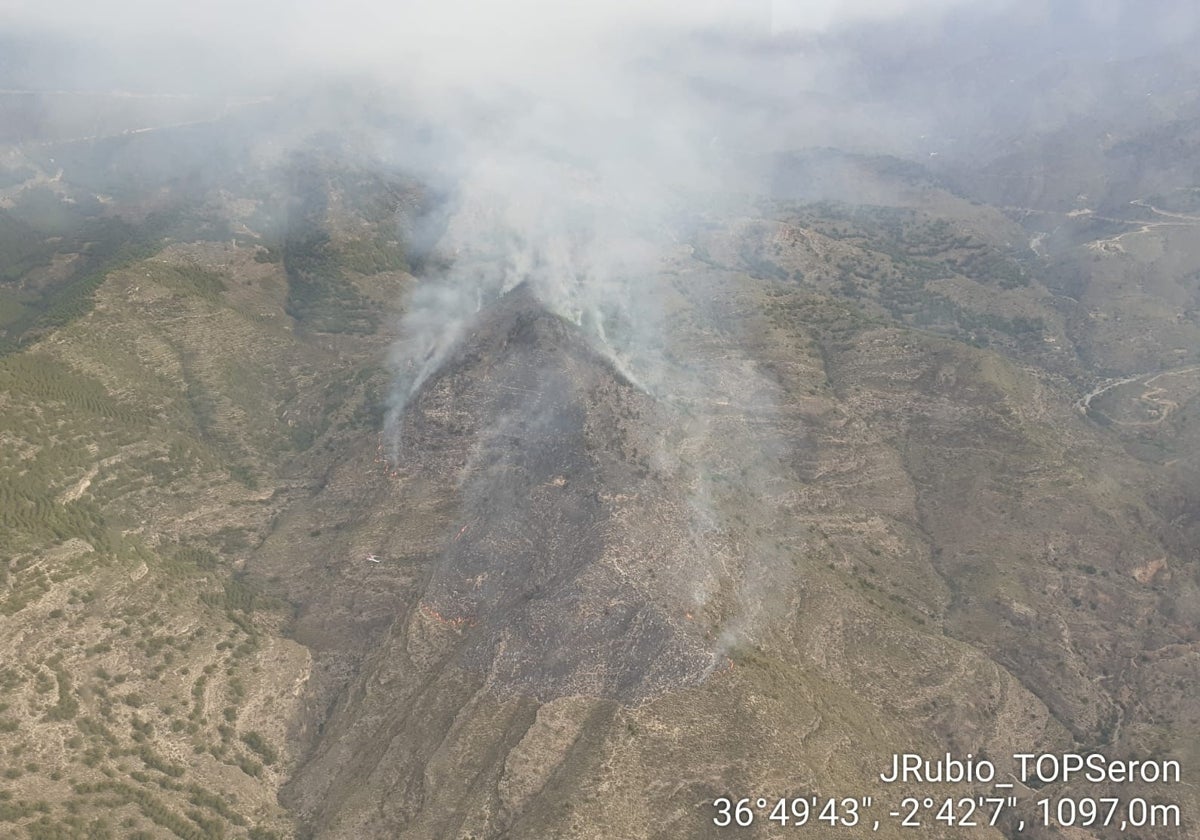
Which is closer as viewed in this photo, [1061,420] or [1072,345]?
[1061,420]

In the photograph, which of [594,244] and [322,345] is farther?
[594,244]

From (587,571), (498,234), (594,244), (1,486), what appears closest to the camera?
(587,571)

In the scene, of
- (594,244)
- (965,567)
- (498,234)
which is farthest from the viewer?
(498,234)

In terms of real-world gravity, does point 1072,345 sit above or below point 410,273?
below

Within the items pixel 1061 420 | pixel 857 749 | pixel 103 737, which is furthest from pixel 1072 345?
pixel 103 737

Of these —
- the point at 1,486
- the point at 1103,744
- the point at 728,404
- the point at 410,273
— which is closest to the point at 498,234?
the point at 410,273

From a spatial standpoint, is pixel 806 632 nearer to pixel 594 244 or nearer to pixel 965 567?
pixel 965 567

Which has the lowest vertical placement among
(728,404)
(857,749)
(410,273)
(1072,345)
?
(1072,345)

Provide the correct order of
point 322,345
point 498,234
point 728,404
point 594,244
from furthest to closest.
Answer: point 498,234 < point 594,244 < point 322,345 < point 728,404

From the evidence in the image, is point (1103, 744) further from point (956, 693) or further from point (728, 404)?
point (728, 404)
